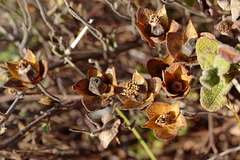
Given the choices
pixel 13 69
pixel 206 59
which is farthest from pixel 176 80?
pixel 13 69

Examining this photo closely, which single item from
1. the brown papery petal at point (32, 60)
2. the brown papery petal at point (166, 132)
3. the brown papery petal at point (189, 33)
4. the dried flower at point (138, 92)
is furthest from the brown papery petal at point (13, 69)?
the brown papery petal at point (189, 33)

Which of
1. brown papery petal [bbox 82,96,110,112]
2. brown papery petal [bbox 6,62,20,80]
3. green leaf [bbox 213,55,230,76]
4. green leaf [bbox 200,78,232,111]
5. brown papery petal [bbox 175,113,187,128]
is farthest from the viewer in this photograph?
brown papery petal [bbox 6,62,20,80]

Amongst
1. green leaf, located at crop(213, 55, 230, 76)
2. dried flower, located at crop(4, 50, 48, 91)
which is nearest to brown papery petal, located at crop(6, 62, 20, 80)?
dried flower, located at crop(4, 50, 48, 91)

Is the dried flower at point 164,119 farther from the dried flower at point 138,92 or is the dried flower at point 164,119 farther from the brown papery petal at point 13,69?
the brown papery petal at point 13,69

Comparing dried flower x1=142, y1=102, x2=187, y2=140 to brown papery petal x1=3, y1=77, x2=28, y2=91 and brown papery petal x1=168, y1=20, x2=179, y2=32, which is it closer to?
brown papery petal x1=168, y1=20, x2=179, y2=32

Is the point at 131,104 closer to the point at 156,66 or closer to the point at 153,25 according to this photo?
the point at 156,66

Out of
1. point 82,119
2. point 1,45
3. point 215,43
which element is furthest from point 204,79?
point 1,45
